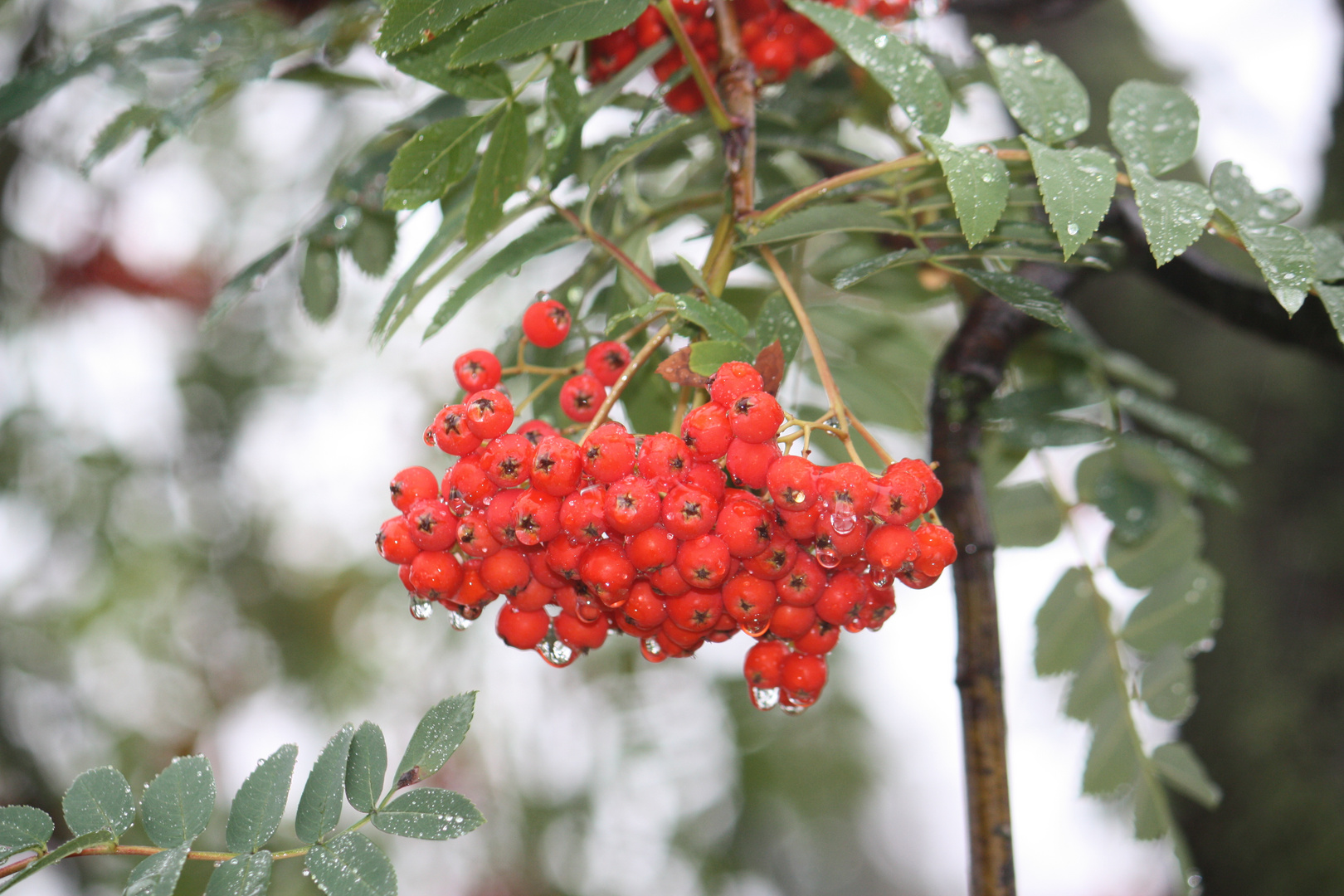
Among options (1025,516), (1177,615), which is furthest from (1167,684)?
(1025,516)

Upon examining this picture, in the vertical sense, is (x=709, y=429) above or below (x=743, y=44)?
below

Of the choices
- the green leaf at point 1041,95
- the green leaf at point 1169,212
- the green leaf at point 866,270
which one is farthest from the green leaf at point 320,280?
the green leaf at point 1169,212

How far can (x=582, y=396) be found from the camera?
87cm

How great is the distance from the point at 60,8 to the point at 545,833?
9.13 ft

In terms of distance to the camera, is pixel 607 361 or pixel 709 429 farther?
pixel 607 361

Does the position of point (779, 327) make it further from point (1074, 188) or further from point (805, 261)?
point (805, 261)

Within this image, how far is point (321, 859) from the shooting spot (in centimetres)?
77

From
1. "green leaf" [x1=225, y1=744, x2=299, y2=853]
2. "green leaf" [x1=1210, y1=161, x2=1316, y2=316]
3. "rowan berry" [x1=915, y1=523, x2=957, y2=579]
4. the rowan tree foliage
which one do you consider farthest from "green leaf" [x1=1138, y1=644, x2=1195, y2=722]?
"green leaf" [x1=225, y1=744, x2=299, y2=853]

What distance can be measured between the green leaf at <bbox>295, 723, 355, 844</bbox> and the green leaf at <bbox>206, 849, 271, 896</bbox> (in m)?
0.04

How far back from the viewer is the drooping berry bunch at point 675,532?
2.40ft

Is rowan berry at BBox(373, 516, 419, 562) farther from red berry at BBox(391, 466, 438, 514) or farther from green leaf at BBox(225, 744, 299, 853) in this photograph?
green leaf at BBox(225, 744, 299, 853)

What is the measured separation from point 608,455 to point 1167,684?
97cm

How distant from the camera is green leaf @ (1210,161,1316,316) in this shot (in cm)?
78

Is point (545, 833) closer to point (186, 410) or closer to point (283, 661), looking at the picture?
point (283, 661)
